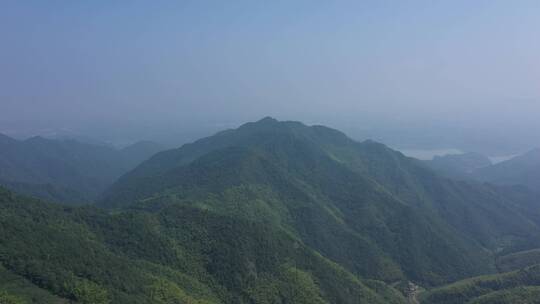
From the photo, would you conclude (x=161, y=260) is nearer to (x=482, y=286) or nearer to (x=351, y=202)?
(x=482, y=286)

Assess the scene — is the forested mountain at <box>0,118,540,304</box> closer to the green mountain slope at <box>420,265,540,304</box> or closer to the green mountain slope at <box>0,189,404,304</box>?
the green mountain slope at <box>0,189,404,304</box>

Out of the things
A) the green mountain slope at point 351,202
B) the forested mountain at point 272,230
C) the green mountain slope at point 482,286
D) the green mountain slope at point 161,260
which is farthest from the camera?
the green mountain slope at point 351,202

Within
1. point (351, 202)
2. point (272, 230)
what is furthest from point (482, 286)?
→ point (351, 202)

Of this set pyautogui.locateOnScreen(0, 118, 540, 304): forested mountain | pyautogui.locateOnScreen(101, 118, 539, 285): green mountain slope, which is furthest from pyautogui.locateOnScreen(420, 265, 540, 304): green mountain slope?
pyautogui.locateOnScreen(101, 118, 539, 285): green mountain slope

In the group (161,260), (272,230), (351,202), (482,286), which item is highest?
(272,230)

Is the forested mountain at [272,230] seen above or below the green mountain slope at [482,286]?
above

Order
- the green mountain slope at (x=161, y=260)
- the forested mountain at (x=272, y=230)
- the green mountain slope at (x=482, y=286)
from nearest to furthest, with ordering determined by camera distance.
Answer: the green mountain slope at (x=161, y=260)
the forested mountain at (x=272, y=230)
the green mountain slope at (x=482, y=286)

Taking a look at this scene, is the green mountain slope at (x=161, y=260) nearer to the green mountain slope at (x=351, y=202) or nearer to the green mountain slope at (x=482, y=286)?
the green mountain slope at (x=482, y=286)

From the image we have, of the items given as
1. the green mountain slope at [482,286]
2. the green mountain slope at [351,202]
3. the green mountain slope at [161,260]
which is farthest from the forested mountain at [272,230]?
the green mountain slope at [482,286]
